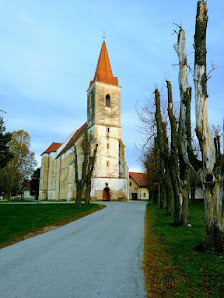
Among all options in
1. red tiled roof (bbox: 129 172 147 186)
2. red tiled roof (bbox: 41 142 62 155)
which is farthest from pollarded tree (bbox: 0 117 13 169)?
red tiled roof (bbox: 129 172 147 186)

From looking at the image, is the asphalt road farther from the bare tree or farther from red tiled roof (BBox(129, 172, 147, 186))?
red tiled roof (BBox(129, 172, 147, 186))

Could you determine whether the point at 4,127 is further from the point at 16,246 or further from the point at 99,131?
the point at 99,131

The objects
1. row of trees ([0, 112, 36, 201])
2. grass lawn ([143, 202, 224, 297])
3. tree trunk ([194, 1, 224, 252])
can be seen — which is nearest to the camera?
grass lawn ([143, 202, 224, 297])

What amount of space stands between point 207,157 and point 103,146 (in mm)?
33283

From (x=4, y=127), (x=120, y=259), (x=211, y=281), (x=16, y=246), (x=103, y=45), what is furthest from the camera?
(x=103, y=45)

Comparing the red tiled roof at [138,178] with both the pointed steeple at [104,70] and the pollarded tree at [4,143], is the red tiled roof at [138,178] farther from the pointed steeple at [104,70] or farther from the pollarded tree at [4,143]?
the pollarded tree at [4,143]

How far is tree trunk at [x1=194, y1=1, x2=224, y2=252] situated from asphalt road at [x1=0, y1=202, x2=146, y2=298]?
2.03 metres

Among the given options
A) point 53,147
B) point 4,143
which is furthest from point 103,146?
point 4,143

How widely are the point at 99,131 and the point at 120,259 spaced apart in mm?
34314

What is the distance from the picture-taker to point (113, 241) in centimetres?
818

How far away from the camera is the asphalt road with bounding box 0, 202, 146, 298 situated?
409 cm

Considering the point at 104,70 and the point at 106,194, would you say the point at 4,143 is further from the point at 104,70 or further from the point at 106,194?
the point at 104,70

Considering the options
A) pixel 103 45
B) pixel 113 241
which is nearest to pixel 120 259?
pixel 113 241

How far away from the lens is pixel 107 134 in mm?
40344
